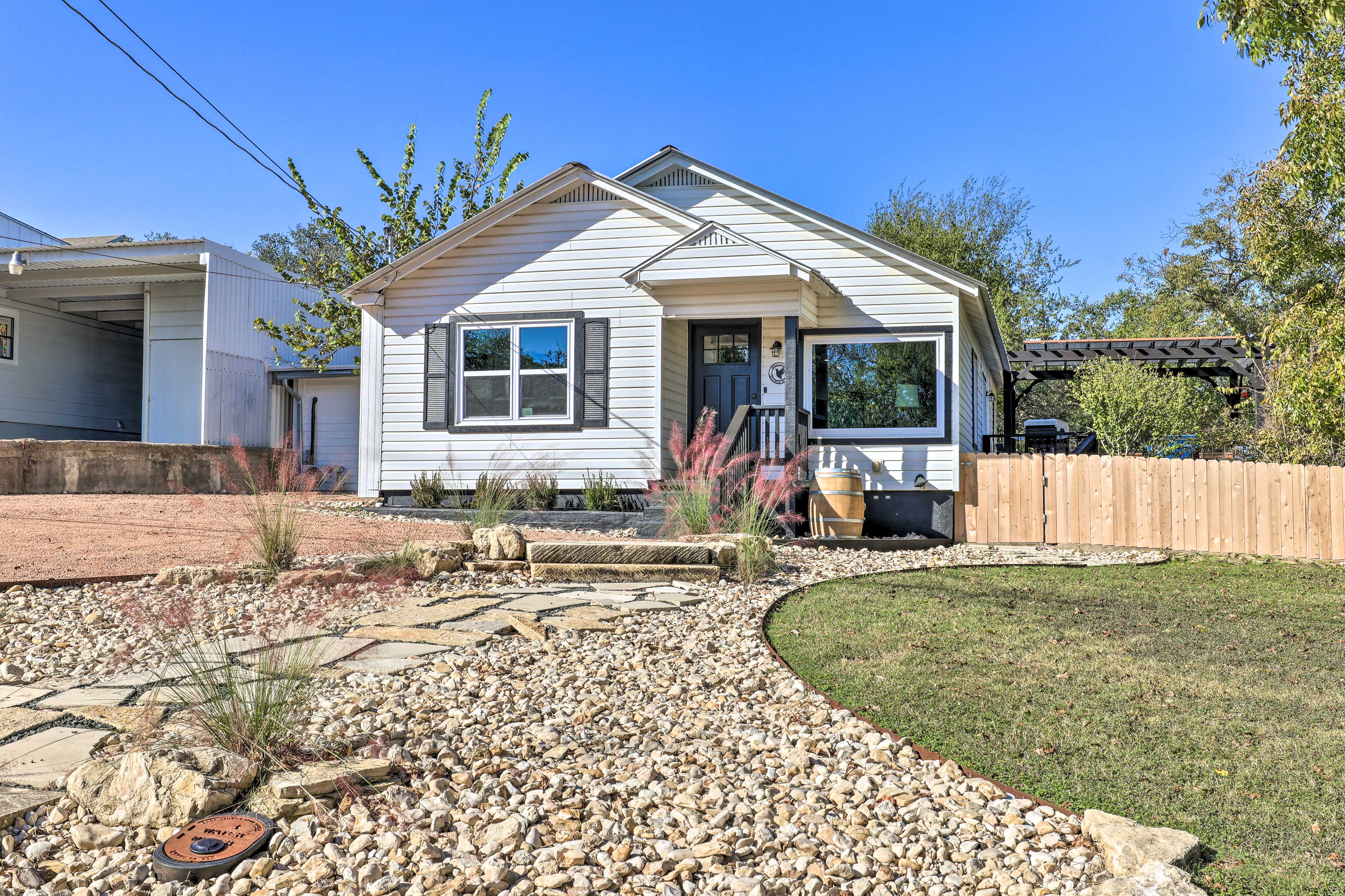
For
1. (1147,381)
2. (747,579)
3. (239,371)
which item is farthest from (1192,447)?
(239,371)

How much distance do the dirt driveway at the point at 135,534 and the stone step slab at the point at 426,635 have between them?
1781 mm

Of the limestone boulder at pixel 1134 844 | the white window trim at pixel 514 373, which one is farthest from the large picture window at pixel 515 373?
the limestone boulder at pixel 1134 844

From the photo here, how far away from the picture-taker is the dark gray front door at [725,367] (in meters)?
11.5

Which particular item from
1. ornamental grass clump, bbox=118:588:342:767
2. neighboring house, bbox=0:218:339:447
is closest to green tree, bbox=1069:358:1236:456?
neighboring house, bbox=0:218:339:447

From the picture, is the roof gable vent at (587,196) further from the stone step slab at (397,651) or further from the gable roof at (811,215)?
the stone step slab at (397,651)

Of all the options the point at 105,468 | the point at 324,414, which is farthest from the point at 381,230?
the point at 105,468

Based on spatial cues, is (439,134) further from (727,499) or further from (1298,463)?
(1298,463)

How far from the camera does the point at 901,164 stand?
27281 mm

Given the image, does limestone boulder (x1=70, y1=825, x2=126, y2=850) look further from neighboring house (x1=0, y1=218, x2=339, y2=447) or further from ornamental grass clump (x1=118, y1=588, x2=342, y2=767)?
neighboring house (x1=0, y1=218, x2=339, y2=447)

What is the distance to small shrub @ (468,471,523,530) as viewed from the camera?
8031mm

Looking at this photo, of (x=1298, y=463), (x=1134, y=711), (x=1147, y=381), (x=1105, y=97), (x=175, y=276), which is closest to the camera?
(x=1134, y=711)

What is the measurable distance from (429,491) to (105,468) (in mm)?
5608

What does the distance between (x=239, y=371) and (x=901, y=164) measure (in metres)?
19.5

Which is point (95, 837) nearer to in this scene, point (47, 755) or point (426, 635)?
point (47, 755)
